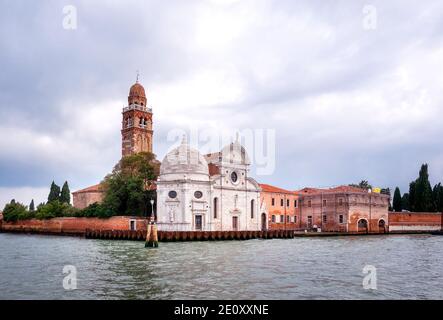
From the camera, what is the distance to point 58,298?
41.6 ft

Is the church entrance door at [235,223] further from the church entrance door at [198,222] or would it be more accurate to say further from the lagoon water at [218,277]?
the lagoon water at [218,277]

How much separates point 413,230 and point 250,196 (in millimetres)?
24823

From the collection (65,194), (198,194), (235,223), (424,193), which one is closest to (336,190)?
(235,223)

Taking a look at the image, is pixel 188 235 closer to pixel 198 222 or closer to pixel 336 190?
pixel 198 222

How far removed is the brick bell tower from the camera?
211 ft

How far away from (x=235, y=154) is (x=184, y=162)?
670 cm

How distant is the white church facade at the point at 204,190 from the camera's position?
4434 centimetres

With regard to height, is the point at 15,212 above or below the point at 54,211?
below

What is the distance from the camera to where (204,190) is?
4559cm

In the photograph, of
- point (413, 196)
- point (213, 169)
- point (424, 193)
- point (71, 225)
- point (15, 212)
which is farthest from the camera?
point (413, 196)

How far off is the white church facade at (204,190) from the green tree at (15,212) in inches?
985

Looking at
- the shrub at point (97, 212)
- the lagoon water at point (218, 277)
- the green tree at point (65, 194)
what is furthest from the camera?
the green tree at point (65, 194)

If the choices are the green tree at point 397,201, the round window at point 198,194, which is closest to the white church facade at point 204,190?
the round window at point 198,194

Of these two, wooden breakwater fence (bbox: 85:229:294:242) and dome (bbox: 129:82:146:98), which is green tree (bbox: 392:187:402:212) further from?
dome (bbox: 129:82:146:98)
